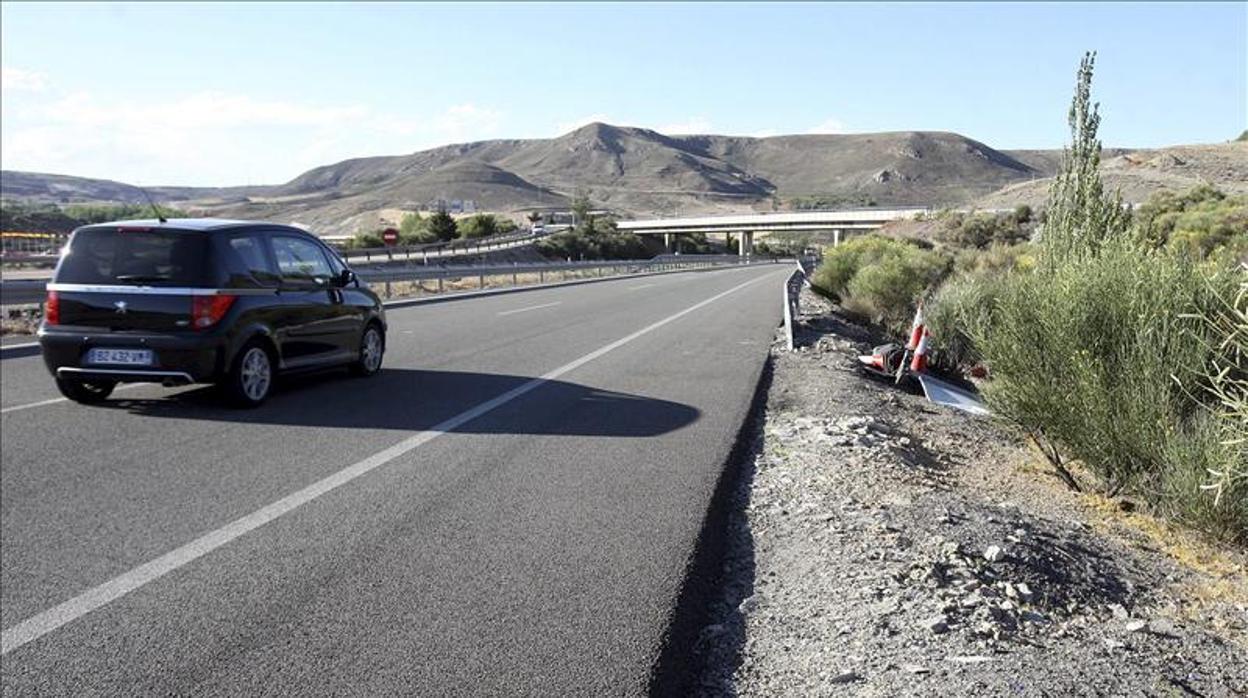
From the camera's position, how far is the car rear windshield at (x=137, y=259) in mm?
9352

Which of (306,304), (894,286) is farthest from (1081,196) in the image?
(894,286)

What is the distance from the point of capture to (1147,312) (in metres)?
7.14

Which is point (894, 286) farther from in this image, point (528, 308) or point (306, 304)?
point (306, 304)

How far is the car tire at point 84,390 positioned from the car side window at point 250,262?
1543 millimetres

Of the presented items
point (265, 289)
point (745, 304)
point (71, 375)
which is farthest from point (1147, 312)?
point (745, 304)

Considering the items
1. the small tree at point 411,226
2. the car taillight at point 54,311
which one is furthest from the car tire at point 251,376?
the small tree at point 411,226

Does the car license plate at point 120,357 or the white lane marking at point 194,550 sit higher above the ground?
the car license plate at point 120,357

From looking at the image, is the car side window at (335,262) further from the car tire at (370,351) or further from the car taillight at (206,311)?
the car taillight at (206,311)

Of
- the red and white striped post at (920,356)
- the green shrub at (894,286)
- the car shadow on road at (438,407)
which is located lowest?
the green shrub at (894,286)

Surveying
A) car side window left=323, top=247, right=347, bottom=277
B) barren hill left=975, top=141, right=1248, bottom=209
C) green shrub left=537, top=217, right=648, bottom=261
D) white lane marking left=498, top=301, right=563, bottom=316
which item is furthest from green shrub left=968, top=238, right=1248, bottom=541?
green shrub left=537, top=217, right=648, bottom=261

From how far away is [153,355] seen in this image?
9141 mm

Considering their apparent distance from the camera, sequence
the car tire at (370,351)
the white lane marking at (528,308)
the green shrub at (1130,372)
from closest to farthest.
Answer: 1. the green shrub at (1130,372)
2. the car tire at (370,351)
3. the white lane marking at (528,308)

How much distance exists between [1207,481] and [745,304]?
69.6 feet

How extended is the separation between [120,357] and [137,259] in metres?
0.94
